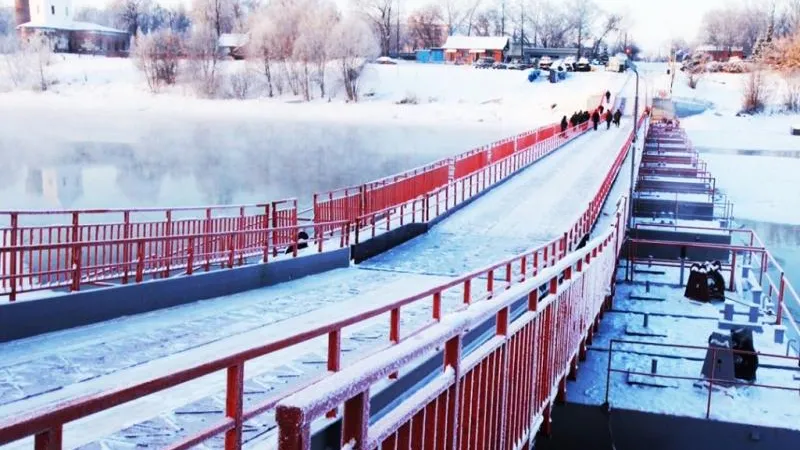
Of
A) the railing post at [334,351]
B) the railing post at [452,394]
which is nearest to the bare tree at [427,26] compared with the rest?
the railing post at [452,394]

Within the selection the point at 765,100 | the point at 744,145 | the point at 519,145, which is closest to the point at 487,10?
the point at 765,100

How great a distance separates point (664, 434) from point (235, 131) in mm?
67306

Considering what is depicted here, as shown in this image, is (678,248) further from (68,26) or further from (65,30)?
(68,26)

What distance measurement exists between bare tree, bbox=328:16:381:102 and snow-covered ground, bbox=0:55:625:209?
8.11 feet

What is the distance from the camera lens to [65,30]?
156 meters

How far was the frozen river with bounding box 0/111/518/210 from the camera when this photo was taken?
39531 millimetres

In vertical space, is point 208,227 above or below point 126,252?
below

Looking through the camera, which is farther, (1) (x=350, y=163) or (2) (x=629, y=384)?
(1) (x=350, y=163)

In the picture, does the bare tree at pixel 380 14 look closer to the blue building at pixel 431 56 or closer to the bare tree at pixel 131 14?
the blue building at pixel 431 56

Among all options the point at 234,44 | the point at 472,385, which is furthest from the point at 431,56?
the point at 472,385

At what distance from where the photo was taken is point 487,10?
18138cm

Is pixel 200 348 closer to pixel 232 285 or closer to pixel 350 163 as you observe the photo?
pixel 232 285

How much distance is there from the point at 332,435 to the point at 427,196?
62.4 feet

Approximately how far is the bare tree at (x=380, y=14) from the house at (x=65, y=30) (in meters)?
42.2
